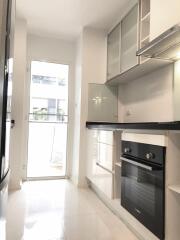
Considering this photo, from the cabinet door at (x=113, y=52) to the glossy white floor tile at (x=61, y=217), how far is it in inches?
71.1

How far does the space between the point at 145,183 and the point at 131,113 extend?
1.73 metres

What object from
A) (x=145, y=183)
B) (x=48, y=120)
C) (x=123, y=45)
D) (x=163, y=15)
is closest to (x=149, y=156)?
(x=145, y=183)

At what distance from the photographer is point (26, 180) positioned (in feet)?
12.1

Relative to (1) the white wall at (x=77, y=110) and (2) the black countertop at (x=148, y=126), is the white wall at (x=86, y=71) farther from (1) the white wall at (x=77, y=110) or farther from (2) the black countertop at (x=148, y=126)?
(2) the black countertop at (x=148, y=126)

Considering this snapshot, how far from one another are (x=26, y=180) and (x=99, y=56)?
7.85 feet

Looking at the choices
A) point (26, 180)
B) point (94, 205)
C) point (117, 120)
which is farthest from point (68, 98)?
point (94, 205)

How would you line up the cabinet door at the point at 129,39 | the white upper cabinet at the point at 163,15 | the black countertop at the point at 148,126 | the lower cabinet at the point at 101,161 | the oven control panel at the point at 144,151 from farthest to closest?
1. the cabinet door at the point at 129,39
2. the lower cabinet at the point at 101,161
3. the white upper cabinet at the point at 163,15
4. the oven control panel at the point at 144,151
5. the black countertop at the point at 148,126

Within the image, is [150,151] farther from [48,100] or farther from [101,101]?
[48,100]

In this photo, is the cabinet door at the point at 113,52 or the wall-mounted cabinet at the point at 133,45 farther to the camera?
the cabinet door at the point at 113,52

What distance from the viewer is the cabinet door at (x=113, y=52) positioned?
3160mm

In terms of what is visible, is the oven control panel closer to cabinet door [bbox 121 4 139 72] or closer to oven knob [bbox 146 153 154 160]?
oven knob [bbox 146 153 154 160]

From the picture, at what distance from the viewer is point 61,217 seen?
2256mm

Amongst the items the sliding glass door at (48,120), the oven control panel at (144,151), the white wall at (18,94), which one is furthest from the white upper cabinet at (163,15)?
the sliding glass door at (48,120)

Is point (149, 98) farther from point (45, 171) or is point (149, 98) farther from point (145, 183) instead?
point (45, 171)
